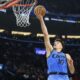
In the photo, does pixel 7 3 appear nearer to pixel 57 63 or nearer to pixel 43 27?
pixel 43 27

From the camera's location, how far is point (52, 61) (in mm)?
4688

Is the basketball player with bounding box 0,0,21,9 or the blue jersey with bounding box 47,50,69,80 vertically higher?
the basketball player with bounding box 0,0,21,9

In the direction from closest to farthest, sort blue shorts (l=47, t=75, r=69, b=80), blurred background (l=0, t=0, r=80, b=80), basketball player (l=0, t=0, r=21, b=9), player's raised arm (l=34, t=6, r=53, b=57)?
blue shorts (l=47, t=75, r=69, b=80)
player's raised arm (l=34, t=6, r=53, b=57)
basketball player (l=0, t=0, r=21, b=9)
blurred background (l=0, t=0, r=80, b=80)

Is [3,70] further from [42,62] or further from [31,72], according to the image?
[42,62]

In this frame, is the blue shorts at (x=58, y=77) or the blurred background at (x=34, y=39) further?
the blurred background at (x=34, y=39)

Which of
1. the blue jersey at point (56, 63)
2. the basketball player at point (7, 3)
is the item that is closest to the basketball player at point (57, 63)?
the blue jersey at point (56, 63)

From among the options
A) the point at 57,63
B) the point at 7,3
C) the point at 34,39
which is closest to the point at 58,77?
the point at 57,63

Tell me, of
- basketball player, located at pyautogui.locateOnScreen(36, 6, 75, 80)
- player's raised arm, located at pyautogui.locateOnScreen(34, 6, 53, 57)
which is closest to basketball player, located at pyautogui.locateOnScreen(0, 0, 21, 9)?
player's raised arm, located at pyautogui.locateOnScreen(34, 6, 53, 57)

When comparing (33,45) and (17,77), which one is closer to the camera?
(17,77)

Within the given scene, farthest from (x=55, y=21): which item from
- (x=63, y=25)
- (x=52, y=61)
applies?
(x=52, y=61)

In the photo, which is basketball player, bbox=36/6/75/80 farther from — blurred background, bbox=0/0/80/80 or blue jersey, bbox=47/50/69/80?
blurred background, bbox=0/0/80/80

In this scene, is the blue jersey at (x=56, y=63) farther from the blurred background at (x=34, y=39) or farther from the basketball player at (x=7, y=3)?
the blurred background at (x=34, y=39)

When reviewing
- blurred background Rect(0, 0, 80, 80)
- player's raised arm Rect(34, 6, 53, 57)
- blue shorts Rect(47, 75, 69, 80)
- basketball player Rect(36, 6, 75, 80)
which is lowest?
blurred background Rect(0, 0, 80, 80)

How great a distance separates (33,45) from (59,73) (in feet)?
43.0
